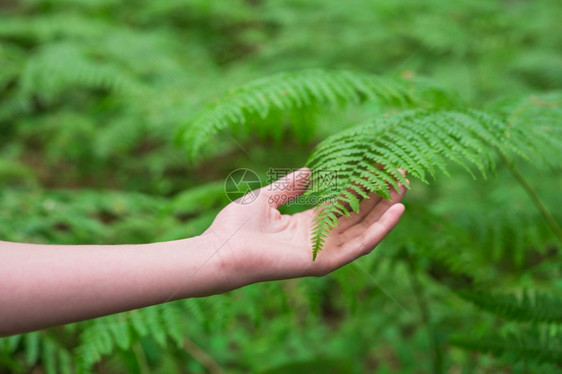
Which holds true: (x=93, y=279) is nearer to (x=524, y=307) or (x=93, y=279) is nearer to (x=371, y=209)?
(x=371, y=209)

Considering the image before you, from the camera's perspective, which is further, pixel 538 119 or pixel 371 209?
pixel 538 119

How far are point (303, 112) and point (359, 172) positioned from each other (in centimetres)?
64

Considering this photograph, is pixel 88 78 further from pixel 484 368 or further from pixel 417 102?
pixel 484 368

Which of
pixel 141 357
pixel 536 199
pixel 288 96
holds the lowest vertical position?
pixel 141 357

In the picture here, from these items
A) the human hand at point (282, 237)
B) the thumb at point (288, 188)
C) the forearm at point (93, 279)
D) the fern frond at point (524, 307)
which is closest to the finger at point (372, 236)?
the human hand at point (282, 237)

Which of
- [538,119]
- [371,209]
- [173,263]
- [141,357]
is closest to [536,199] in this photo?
[538,119]

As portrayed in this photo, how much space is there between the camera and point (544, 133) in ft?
3.78

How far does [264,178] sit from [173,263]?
0.79m

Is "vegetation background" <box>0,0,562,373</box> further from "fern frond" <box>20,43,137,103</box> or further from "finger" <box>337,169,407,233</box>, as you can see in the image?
"finger" <box>337,169,407,233</box>

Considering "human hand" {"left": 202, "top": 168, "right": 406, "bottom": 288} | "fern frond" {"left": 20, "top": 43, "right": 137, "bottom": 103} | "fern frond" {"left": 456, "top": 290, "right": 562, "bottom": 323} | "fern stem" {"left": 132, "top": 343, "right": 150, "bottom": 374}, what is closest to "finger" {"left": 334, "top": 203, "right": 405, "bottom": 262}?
"human hand" {"left": 202, "top": 168, "right": 406, "bottom": 288}

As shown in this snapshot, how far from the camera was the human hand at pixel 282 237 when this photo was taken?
94cm

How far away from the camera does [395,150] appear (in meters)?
0.97

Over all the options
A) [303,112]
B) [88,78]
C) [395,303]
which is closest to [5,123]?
[88,78]

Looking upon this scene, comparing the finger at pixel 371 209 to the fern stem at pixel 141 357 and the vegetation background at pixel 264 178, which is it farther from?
the fern stem at pixel 141 357
